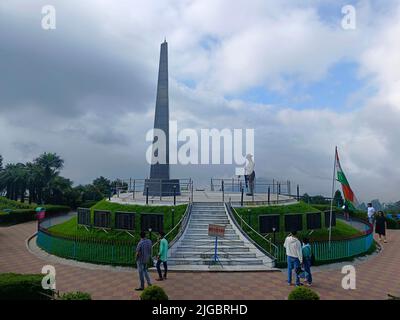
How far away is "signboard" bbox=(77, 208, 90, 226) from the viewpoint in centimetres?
2042

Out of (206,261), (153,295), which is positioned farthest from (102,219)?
(153,295)

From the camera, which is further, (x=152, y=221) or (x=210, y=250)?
(x=152, y=221)

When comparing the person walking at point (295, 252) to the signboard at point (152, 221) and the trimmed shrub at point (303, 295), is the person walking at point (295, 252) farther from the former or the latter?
the signboard at point (152, 221)

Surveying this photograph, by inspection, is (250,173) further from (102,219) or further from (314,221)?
(102,219)

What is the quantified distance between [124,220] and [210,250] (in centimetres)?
594

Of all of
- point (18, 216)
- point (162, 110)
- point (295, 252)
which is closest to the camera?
point (295, 252)

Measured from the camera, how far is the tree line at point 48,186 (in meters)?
45.2

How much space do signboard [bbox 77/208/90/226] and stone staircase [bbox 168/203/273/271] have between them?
705cm

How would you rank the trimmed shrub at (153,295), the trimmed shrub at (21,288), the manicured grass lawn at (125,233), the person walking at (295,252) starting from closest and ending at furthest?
1. the trimmed shrub at (153,295)
2. the trimmed shrub at (21,288)
3. the person walking at (295,252)
4. the manicured grass lawn at (125,233)

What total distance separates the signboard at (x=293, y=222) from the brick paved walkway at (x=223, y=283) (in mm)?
4232

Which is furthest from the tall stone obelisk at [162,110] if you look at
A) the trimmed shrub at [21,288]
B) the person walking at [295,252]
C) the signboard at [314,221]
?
the trimmed shrub at [21,288]

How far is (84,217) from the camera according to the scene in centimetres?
2073
